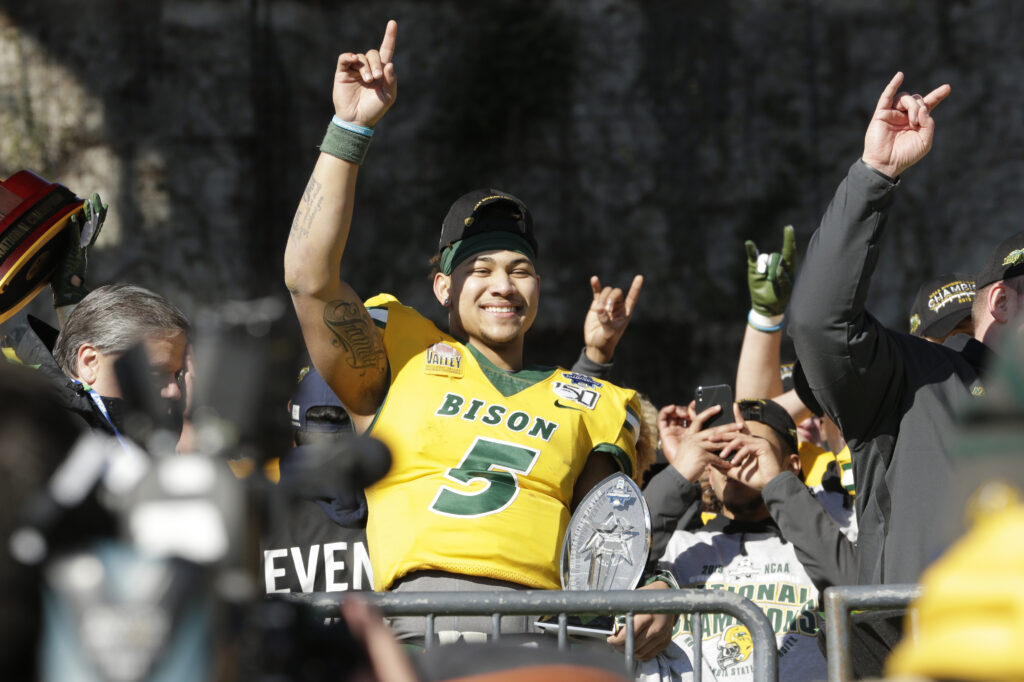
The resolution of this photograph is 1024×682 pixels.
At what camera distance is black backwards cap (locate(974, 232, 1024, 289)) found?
3.49m

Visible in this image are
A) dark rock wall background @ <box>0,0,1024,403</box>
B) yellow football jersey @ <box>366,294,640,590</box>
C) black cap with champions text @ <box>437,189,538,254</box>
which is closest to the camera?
yellow football jersey @ <box>366,294,640,590</box>

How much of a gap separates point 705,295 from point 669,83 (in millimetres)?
1725

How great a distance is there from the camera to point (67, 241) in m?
4.05

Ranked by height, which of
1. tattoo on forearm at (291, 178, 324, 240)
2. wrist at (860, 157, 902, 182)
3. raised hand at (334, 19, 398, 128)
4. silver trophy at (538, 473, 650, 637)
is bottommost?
silver trophy at (538, 473, 650, 637)

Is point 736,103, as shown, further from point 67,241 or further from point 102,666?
point 102,666

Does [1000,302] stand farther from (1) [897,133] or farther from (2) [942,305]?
(2) [942,305]

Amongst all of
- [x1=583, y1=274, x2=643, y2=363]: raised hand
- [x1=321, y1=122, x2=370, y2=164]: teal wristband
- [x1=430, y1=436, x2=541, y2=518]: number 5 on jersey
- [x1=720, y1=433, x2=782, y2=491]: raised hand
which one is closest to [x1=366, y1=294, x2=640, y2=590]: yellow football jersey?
[x1=430, y1=436, x2=541, y2=518]: number 5 on jersey

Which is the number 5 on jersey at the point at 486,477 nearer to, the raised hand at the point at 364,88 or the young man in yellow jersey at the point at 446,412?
the young man in yellow jersey at the point at 446,412

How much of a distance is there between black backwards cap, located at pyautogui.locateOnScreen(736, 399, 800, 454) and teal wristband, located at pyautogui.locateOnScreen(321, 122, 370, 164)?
162 cm

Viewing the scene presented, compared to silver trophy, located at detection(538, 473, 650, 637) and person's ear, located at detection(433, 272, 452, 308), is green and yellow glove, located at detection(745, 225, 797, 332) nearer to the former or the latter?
person's ear, located at detection(433, 272, 452, 308)

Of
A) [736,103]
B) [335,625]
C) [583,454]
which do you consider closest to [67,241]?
[583,454]

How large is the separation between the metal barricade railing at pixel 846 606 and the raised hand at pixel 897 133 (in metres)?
1.02

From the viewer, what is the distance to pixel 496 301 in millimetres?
3762

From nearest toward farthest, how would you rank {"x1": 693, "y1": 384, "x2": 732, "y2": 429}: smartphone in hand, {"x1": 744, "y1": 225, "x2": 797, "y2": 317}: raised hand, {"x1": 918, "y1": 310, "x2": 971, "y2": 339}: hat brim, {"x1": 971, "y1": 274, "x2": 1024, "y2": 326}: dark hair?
{"x1": 971, "y1": 274, "x2": 1024, "y2": 326}: dark hair < {"x1": 693, "y1": 384, "x2": 732, "y2": 429}: smartphone in hand < {"x1": 918, "y1": 310, "x2": 971, "y2": 339}: hat brim < {"x1": 744, "y1": 225, "x2": 797, "y2": 317}: raised hand
